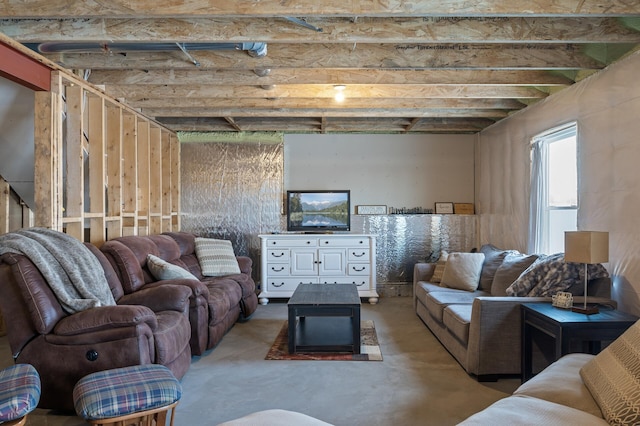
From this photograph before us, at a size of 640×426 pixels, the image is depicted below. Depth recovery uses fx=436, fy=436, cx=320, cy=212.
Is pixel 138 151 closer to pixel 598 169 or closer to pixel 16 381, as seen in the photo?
pixel 16 381

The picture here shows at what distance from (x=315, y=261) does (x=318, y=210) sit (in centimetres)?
80

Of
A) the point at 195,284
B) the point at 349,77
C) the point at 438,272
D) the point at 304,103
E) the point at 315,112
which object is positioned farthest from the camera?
the point at 315,112

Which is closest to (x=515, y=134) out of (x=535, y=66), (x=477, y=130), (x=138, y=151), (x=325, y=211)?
(x=477, y=130)

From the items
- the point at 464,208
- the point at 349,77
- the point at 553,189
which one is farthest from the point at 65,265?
the point at 464,208

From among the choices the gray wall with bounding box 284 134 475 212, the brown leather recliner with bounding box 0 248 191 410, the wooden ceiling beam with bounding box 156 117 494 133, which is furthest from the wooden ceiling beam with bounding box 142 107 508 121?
the brown leather recliner with bounding box 0 248 191 410

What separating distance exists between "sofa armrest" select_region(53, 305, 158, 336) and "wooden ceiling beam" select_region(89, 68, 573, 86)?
2172 mm

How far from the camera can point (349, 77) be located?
3.92 metres

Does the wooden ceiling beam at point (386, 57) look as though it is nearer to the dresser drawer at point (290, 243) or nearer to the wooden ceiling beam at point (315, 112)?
the wooden ceiling beam at point (315, 112)

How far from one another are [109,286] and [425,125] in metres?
4.63

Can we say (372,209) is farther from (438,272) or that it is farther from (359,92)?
(359,92)

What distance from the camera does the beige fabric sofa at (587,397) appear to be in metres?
1.59

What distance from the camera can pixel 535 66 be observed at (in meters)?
3.51

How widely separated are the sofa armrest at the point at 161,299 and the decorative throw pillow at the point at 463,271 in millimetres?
2786

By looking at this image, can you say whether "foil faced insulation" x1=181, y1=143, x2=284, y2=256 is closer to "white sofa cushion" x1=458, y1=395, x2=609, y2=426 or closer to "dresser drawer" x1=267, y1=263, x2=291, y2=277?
"dresser drawer" x1=267, y1=263, x2=291, y2=277
